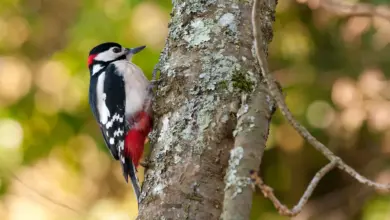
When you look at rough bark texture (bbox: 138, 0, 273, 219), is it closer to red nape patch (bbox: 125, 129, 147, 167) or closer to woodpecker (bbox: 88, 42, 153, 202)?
woodpecker (bbox: 88, 42, 153, 202)

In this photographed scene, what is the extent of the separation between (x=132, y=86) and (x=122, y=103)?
9 cm

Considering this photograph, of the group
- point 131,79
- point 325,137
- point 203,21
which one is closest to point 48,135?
point 131,79

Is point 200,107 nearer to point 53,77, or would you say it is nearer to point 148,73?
point 148,73

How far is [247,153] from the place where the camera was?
1603 millimetres

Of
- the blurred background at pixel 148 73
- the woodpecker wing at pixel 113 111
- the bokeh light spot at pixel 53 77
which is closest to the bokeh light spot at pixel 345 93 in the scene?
the blurred background at pixel 148 73

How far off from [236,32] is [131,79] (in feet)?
3.87

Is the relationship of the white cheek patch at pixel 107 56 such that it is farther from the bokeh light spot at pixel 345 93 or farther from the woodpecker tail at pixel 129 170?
the bokeh light spot at pixel 345 93

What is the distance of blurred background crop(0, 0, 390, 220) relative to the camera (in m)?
4.17

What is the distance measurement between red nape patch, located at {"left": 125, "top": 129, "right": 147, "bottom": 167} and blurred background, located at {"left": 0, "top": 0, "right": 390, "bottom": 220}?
40.7 inches

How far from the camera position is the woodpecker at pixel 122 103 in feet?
9.97

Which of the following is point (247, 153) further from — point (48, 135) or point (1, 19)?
point (1, 19)

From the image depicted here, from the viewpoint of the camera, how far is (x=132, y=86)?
327cm

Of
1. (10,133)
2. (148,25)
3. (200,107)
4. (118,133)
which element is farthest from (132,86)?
(10,133)

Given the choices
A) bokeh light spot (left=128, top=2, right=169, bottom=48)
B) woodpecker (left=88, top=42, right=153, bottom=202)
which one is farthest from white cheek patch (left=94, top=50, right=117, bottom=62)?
bokeh light spot (left=128, top=2, right=169, bottom=48)
